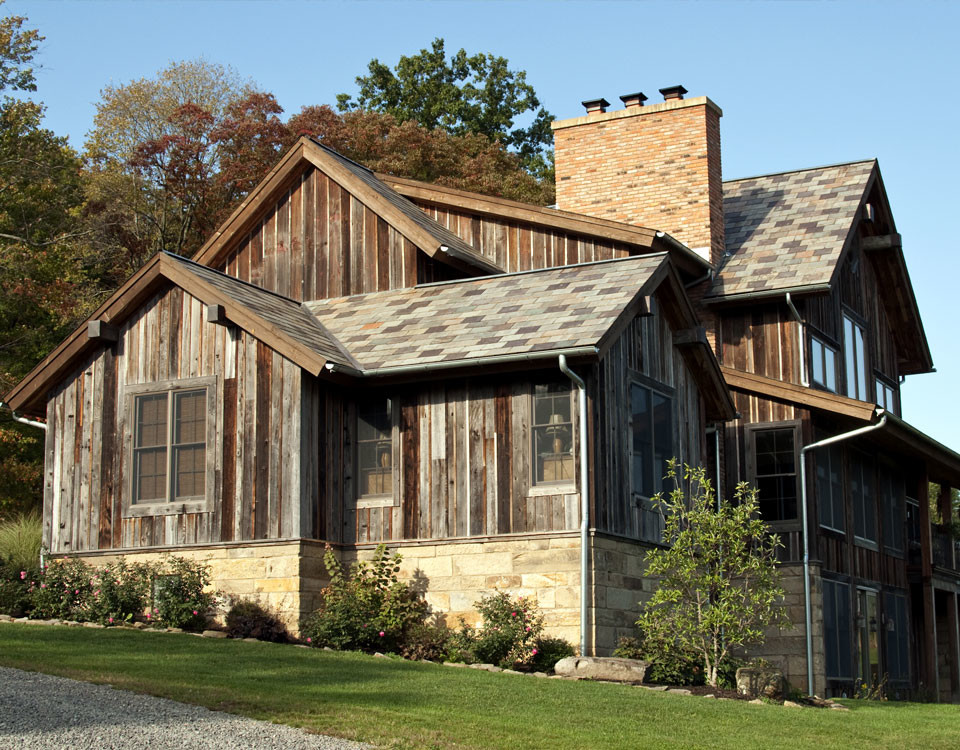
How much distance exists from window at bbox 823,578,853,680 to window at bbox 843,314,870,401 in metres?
4.95

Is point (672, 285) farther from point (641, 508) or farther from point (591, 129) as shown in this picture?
point (591, 129)

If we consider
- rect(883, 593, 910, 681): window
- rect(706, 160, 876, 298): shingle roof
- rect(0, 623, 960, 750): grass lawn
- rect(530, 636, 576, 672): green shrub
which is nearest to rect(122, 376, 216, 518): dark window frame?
rect(0, 623, 960, 750): grass lawn

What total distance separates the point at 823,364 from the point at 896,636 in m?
6.13

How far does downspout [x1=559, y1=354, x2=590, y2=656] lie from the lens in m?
17.4

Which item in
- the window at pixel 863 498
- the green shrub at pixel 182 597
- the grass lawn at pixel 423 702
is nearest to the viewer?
the grass lawn at pixel 423 702

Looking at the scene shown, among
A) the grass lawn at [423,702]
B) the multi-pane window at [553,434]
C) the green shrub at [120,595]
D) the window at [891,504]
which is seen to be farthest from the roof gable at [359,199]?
the window at [891,504]

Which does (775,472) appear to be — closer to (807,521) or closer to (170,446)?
(807,521)

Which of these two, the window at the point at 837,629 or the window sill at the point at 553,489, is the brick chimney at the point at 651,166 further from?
the window sill at the point at 553,489

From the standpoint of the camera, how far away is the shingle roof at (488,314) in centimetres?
1864

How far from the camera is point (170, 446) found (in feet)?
64.0

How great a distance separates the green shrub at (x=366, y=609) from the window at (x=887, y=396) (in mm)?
15936

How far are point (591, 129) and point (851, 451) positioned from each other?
347 inches

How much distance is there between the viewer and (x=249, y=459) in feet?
62.1

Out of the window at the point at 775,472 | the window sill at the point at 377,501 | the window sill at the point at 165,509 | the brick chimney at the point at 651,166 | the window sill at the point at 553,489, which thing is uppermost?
the brick chimney at the point at 651,166
